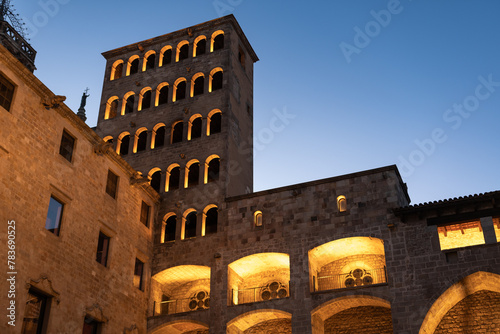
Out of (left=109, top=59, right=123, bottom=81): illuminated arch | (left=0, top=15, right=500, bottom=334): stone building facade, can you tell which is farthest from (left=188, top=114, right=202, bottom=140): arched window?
(left=109, top=59, right=123, bottom=81): illuminated arch

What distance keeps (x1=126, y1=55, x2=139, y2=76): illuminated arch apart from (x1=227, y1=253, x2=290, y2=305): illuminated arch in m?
15.9

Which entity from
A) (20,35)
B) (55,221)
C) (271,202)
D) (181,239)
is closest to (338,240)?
(271,202)

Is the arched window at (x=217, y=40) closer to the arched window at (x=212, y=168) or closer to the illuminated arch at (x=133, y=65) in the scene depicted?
the illuminated arch at (x=133, y=65)

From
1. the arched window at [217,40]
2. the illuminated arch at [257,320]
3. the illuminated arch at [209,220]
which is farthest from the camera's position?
the arched window at [217,40]

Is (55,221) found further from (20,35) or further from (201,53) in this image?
(201,53)

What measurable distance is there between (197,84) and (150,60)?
455 cm

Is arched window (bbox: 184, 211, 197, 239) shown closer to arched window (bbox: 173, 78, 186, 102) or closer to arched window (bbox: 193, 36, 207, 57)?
arched window (bbox: 173, 78, 186, 102)

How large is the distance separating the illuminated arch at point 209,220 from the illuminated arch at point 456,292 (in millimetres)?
10976

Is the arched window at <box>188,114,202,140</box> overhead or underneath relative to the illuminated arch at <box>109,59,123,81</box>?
underneath

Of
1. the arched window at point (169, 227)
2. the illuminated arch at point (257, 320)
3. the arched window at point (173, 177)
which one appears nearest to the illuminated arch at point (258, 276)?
the illuminated arch at point (257, 320)

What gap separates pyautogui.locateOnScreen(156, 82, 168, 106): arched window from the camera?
34.0 metres

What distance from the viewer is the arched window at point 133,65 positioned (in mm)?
36375

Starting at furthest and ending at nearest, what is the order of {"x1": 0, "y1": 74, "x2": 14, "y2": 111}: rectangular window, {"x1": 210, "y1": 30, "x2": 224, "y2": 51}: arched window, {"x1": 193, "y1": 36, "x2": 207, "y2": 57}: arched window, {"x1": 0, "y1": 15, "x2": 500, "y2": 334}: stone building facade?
1. {"x1": 193, "y1": 36, "x2": 207, "y2": 57}: arched window
2. {"x1": 210, "y1": 30, "x2": 224, "y2": 51}: arched window
3. {"x1": 0, "y1": 15, "x2": 500, "y2": 334}: stone building facade
4. {"x1": 0, "y1": 74, "x2": 14, "y2": 111}: rectangular window

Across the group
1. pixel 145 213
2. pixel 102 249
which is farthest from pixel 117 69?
pixel 102 249
